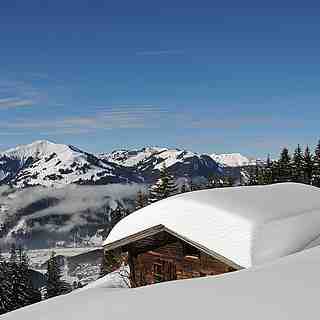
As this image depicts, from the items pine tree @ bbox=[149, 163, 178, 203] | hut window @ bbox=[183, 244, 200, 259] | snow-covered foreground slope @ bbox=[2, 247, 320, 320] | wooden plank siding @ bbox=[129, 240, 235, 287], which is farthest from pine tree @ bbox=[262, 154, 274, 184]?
snow-covered foreground slope @ bbox=[2, 247, 320, 320]

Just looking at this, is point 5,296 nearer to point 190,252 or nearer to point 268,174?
point 268,174

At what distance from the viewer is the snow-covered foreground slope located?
3393mm

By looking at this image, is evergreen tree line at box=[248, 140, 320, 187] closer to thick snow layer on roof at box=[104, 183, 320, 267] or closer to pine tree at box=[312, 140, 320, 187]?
pine tree at box=[312, 140, 320, 187]

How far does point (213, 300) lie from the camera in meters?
3.72

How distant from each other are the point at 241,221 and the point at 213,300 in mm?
5176

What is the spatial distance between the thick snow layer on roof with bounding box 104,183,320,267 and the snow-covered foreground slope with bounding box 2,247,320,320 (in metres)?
3.53

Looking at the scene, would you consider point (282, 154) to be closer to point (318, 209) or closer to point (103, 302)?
point (318, 209)

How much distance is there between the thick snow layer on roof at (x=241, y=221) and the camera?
8.35 m

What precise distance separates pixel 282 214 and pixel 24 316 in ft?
20.9

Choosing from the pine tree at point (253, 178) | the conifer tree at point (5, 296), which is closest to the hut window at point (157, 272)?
the conifer tree at point (5, 296)

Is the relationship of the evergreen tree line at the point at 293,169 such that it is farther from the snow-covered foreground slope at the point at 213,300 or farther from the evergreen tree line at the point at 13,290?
the snow-covered foreground slope at the point at 213,300

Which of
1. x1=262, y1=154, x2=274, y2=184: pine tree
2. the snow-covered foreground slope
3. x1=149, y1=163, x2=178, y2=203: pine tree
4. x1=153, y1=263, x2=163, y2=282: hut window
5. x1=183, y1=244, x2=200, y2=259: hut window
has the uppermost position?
x1=262, y1=154, x2=274, y2=184: pine tree

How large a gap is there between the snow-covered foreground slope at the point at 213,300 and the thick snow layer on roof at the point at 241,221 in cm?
353

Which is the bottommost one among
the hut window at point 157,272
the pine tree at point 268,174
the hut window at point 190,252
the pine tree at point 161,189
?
the hut window at point 157,272
